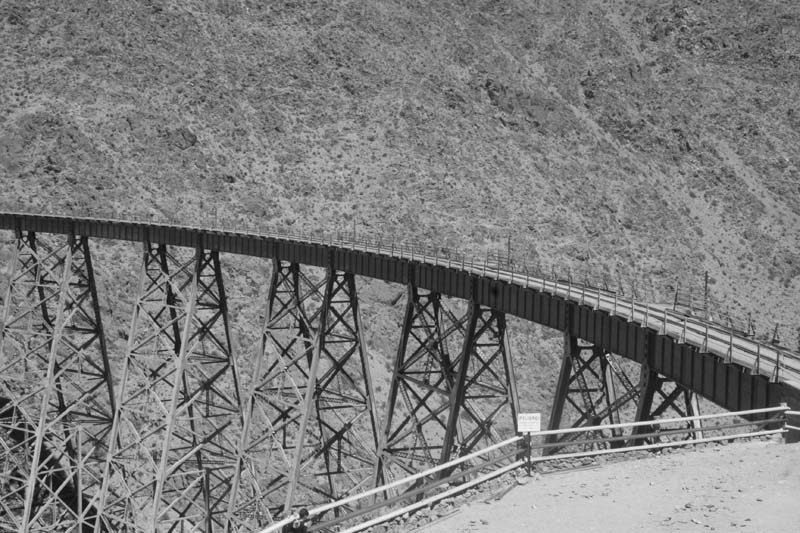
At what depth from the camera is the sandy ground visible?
35.3ft

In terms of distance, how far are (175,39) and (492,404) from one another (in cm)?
3550

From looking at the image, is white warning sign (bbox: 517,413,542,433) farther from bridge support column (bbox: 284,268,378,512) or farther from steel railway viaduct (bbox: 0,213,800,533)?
bridge support column (bbox: 284,268,378,512)

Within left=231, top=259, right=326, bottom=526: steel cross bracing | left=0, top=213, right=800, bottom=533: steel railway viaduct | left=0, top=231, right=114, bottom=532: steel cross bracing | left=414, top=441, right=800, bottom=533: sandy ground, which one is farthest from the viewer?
left=0, top=231, right=114, bottom=532: steel cross bracing

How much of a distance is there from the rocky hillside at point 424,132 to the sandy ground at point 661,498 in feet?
120

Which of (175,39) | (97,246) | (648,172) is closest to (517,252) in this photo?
(648,172)

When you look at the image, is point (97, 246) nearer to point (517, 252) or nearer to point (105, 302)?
point (105, 302)

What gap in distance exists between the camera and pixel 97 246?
1898 inches

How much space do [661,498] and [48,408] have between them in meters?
31.1

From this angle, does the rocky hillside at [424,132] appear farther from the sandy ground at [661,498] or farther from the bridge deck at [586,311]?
the sandy ground at [661,498]

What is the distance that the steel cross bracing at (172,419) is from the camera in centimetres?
2997

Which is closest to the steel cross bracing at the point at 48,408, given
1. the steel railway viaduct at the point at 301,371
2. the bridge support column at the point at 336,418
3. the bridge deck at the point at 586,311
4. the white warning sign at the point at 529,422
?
the steel railway viaduct at the point at 301,371

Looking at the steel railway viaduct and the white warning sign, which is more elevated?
the white warning sign

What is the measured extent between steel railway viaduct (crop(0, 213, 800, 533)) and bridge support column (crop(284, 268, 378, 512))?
12 centimetres

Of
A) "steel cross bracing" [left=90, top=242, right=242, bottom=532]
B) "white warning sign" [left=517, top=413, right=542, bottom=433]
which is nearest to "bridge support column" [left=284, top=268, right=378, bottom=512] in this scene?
"steel cross bracing" [left=90, top=242, right=242, bottom=532]
